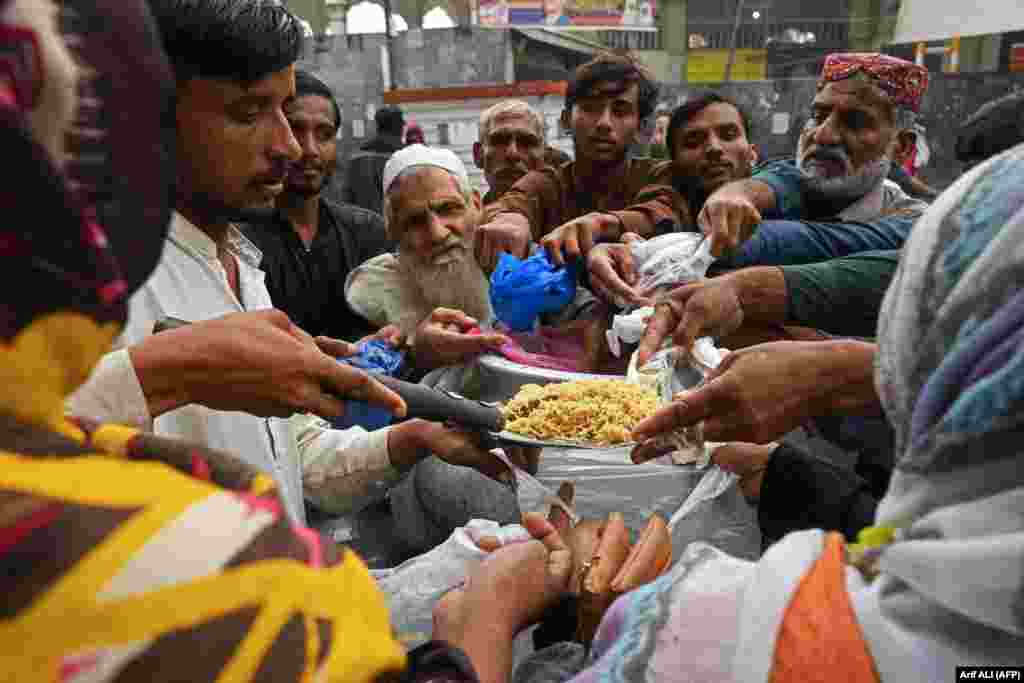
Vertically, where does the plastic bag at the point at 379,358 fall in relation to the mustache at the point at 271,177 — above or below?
below

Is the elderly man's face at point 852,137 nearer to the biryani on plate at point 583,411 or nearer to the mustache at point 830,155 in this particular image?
the mustache at point 830,155

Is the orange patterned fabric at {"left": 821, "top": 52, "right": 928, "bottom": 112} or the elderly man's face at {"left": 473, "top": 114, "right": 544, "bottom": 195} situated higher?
the orange patterned fabric at {"left": 821, "top": 52, "right": 928, "bottom": 112}

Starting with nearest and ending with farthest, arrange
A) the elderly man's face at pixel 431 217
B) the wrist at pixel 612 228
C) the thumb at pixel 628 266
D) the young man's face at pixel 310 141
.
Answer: the thumb at pixel 628 266, the wrist at pixel 612 228, the elderly man's face at pixel 431 217, the young man's face at pixel 310 141

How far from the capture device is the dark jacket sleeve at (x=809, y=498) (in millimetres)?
1419


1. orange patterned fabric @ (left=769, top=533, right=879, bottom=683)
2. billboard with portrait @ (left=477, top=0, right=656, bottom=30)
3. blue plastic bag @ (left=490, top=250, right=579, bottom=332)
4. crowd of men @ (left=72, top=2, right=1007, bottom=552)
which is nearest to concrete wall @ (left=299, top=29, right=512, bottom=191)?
billboard with portrait @ (left=477, top=0, right=656, bottom=30)

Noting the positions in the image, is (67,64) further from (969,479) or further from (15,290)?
(969,479)

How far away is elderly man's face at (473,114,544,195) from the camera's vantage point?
4336mm

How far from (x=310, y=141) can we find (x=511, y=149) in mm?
1355

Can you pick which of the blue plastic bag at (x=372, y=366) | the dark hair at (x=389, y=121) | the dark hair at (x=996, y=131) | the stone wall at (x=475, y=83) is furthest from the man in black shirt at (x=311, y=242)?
the stone wall at (x=475, y=83)

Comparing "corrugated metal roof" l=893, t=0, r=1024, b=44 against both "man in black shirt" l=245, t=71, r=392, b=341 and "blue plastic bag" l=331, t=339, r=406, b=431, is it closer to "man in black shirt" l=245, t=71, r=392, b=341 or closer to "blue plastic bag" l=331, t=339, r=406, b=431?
"man in black shirt" l=245, t=71, r=392, b=341

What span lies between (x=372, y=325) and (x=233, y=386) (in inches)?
80.3

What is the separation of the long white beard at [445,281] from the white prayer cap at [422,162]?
321 millimetres

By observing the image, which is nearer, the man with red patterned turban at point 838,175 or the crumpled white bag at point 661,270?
the crumpled white bag at point 661,270

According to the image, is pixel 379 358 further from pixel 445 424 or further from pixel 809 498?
pixel 809 498
